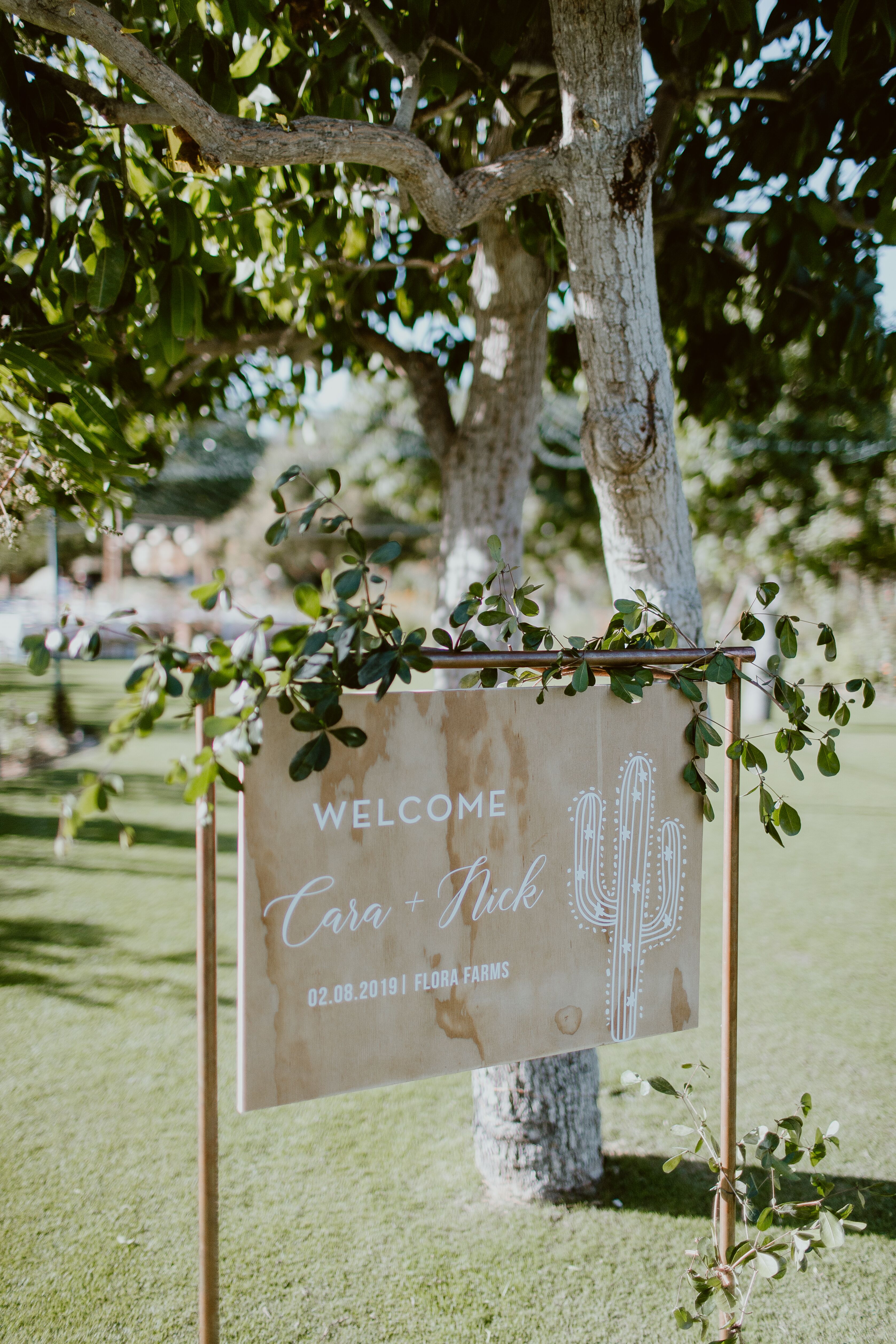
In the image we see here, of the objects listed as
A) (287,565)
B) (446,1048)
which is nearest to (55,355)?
(446,1048)

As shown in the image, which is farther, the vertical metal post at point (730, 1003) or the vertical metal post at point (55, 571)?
the vertical metal post at point (55, 571)

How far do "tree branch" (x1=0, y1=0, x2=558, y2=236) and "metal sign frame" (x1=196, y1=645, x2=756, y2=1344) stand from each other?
3.53 feet

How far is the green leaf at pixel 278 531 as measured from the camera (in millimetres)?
1224

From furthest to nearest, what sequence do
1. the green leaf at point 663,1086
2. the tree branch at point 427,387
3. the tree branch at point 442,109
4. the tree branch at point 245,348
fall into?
1. the tree branch at point 245,348
2. the tree branch at point 427,387
3. the tree branch at point 442,109
4. the green leaf at point 663,1086

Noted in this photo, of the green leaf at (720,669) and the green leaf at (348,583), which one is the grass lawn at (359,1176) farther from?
the green leaf at (348,583)

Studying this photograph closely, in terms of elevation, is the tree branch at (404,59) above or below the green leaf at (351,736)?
above

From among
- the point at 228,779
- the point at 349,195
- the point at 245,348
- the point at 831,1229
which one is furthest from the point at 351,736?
the point at 245,348

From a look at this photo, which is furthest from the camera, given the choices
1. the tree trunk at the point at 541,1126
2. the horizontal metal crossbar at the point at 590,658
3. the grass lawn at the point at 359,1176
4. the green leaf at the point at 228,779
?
the tree trunk at the point at 541,1126

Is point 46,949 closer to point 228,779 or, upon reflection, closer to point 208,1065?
point 208,1065

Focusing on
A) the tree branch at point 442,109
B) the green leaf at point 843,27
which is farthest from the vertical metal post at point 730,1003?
the tree branch at point 442,109

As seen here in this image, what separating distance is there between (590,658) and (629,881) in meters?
0.44

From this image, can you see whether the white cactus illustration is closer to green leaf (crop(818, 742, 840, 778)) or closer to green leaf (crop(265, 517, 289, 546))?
green leaf (crop(818, 742, 840, 778))

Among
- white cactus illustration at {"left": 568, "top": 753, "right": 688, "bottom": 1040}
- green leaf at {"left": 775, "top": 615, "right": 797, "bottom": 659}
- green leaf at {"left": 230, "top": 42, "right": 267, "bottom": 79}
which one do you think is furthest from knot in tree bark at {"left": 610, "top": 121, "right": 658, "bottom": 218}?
white cactus illustration at {"left": 568, "top": 753, "right": 688, "bottom": 1040}

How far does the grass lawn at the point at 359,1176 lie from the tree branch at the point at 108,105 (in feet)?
8.66
